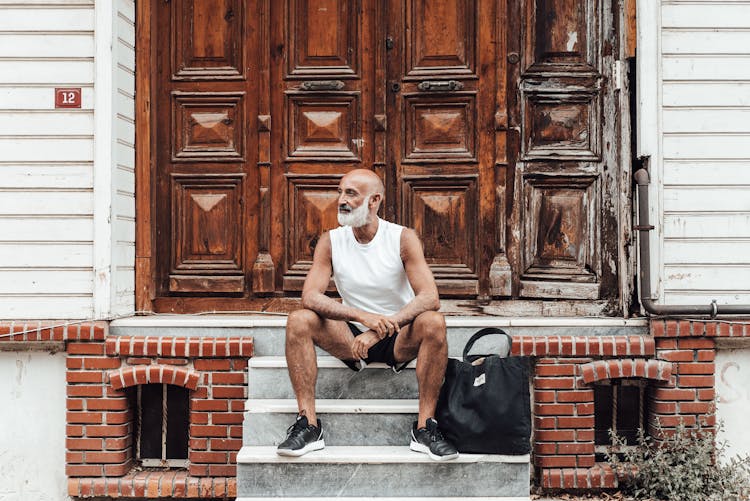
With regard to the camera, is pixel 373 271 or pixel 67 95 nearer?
pixel 373 271

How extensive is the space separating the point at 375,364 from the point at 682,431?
6.48ft

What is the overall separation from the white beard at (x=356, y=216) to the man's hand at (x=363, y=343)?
2.20 feet

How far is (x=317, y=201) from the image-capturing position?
540 centimetres

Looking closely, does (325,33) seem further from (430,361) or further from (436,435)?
(436,435)

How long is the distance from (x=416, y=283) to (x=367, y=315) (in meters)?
0.37

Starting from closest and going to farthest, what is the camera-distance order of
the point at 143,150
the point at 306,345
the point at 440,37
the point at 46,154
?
1. the point at 306,345
2. the point at 46,154
3. the point at 143,150
4. the point at 440,37

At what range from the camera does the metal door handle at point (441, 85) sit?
208 inches

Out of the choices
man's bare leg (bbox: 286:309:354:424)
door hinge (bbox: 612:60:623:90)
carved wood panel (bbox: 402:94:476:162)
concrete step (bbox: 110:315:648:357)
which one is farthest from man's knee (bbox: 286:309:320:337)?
door hinge (bbox: 612:60:623:90)

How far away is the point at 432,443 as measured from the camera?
3.99m

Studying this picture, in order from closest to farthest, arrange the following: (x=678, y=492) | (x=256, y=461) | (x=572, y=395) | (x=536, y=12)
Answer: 1. (x=256, y=461)
2. (x=678, y=492)
3. (x=572, y=395)
4. (x=536, y=12)

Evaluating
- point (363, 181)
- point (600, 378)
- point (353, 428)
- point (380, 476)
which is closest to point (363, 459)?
point (380, 476)

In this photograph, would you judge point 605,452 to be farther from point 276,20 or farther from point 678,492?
point 276,20

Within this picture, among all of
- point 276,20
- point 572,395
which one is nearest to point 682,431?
point 572,395

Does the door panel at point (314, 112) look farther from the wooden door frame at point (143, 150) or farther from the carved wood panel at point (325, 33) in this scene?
the wooden door frame at point (143, 150)
